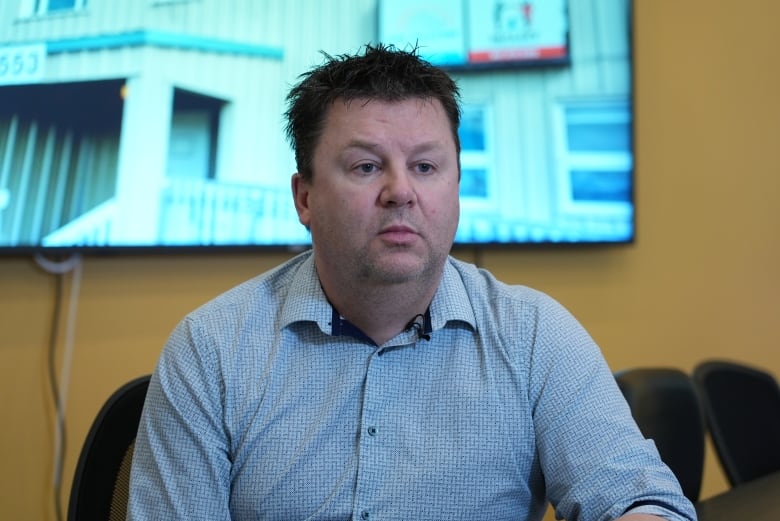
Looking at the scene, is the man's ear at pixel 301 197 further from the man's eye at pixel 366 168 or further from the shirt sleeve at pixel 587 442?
the shirt sleeve at pixel 587 442

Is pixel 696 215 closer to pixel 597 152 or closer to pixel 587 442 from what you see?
pixel 597 152

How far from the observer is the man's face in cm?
122

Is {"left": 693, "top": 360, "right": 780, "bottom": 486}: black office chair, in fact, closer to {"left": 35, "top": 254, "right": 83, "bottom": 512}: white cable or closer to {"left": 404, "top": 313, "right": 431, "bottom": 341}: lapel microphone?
{"left": 404, "top": 313, "right": 431, "bottom": 341}: lapel microphone

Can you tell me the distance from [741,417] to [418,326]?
3.98 feet

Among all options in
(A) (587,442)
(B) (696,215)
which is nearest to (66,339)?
(A) (587,442)

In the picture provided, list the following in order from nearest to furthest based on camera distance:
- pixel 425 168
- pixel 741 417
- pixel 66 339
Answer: pixel 425 168
pixel 741 417
pixel 66 339

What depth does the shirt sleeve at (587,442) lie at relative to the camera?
110 centimetres

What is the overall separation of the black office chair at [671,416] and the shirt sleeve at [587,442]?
1.26 ft

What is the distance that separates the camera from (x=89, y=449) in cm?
114

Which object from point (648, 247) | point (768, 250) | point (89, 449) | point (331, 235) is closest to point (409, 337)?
point (331, 235)

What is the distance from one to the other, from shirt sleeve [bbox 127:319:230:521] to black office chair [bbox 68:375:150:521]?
0.14 feet

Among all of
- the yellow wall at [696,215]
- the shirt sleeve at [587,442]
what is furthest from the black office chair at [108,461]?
the yellow wall at [696,215]

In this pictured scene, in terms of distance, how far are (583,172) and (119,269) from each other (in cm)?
159

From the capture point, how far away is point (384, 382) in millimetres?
1219
